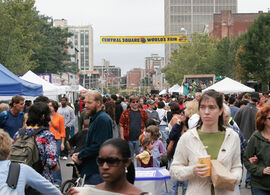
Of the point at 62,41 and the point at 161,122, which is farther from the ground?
the point at 62,41

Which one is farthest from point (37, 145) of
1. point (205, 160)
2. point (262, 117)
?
point (262, 117)

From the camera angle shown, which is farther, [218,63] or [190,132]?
[218,63]

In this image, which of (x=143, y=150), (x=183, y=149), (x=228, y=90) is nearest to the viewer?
(x=183, y=149)

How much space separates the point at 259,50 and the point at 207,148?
42253 millimetres

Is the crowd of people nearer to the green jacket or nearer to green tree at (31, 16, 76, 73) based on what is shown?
the green jacket

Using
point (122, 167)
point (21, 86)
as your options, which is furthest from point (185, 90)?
point (122, 167)

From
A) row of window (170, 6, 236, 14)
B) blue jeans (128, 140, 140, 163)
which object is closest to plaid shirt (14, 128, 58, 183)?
blue jeans (128, 140, 140, 163)

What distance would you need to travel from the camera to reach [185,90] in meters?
38.0

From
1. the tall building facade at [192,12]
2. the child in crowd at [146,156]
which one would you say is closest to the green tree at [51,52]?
the child in crowd at [146,156]

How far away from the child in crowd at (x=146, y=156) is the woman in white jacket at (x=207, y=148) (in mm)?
3970

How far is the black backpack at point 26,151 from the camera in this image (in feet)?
16.4

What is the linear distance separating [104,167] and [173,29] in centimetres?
16047

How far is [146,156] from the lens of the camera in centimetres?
823

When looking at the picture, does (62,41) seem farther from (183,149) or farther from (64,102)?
(183,149)
